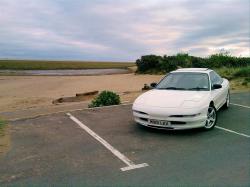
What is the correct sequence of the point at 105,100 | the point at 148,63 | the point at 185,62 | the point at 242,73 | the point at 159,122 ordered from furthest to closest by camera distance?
the point at 148,63 → the point at 185,62 → the point at 242,73 → the point at 105,100 → the point at 159,122

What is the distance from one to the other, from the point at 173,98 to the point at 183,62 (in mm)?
25005

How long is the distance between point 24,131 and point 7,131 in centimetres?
42

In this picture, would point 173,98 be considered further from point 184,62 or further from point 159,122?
point 184,62

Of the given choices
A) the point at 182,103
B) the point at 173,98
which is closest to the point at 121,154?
the point at 182,103

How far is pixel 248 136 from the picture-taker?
772 centimetres

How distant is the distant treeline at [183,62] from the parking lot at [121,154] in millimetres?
21497

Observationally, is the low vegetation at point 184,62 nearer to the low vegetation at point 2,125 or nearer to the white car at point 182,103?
the white car at point 182,103

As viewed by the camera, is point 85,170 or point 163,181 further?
point 85,170

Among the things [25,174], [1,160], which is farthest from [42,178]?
[1,160]

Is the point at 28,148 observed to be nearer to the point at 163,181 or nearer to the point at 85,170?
the point at 85,170

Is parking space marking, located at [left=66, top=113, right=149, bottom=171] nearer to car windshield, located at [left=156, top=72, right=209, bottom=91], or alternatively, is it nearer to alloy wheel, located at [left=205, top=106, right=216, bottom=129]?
car windshield, located at [left=156, top=72, right=209, bottom=91]

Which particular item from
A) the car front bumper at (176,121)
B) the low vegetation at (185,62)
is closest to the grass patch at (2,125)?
the car front bumper at (176,121)

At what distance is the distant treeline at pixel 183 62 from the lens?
99.0 ft

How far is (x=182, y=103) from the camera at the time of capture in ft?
25.3
